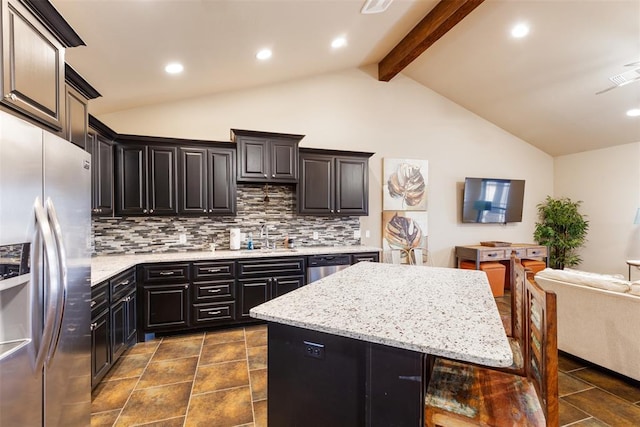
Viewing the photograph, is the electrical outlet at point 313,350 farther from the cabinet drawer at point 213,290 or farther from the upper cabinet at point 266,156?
the upper cabinet at point 266,156

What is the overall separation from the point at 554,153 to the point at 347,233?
495 cm

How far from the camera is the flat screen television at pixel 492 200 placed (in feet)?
18.0

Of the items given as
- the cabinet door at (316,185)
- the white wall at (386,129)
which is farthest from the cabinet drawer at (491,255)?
the cabinet door at (316,185)

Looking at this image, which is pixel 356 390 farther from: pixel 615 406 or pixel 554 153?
pixel 554 153

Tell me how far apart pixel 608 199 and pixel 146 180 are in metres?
7.62

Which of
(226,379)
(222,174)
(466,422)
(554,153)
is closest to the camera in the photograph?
(466,422)

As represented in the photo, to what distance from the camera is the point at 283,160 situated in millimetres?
3988

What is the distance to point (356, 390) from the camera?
1.15m

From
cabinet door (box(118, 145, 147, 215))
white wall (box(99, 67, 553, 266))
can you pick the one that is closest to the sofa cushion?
white wall (box(99, 67, 553, 266))

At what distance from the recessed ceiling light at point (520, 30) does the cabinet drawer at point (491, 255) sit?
3.14m

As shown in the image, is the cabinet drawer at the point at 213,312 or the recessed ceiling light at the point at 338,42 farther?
the recessed ceiling light at the point at 338,42

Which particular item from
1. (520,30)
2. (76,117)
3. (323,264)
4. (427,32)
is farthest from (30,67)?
(520,30)

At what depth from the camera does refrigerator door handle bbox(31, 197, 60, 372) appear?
4.00ft

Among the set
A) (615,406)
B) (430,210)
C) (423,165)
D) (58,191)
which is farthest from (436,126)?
(58,191)
